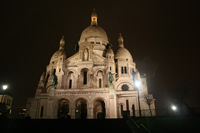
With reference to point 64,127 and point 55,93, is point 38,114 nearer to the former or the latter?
point 55,93

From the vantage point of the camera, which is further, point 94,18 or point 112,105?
point 94,18

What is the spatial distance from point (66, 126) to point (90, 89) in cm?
1542

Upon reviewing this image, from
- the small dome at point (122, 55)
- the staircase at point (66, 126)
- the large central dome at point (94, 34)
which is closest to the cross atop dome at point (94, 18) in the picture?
the large central dome at point (94, 34)

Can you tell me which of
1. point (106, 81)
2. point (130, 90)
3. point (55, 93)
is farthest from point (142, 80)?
point (55, 93)

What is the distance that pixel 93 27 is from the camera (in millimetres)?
51969

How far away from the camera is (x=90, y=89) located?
106ft

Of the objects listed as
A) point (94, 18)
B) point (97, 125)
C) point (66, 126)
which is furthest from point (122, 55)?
point (66, 126)

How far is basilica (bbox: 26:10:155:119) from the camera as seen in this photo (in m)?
31.7

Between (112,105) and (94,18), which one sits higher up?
(94,18)

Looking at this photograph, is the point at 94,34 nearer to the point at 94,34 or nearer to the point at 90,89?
the point at 94,34

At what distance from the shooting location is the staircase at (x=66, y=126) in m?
16.0

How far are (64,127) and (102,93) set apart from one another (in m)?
15.6

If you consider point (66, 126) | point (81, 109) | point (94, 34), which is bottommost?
point (66, 126)

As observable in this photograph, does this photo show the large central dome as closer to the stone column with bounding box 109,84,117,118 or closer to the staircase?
the stone column with bounding box 109,84,117,118
